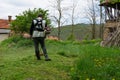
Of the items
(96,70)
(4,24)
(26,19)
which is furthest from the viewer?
(4,24)

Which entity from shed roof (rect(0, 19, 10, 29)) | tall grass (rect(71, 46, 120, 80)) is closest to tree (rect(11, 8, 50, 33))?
tall grass (rect(71, 46, 120, 80))

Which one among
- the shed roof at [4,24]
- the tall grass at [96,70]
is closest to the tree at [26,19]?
the tall grass at [96,70]

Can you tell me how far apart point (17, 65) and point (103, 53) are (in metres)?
3.17

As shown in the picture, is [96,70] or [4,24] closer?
[96,70]

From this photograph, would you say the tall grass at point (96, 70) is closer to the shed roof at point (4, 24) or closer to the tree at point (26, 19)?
the tree at point (26, 19)

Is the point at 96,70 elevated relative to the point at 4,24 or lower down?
lower down

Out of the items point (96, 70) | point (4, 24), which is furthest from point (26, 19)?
point (4, 24)

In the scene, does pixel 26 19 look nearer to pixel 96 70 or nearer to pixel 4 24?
pixel 96 70

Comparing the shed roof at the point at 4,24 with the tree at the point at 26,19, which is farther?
the shed roof at the point at 4,24

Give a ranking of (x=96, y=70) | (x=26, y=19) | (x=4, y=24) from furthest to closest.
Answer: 1. (x=4, y=24)
2. (x=26, y=19)
3. (x=96, y=70)

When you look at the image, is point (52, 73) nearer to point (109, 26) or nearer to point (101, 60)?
point (101, 60)

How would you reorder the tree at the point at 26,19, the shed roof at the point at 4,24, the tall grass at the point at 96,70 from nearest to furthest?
the tall grass at the point at 96,70 → the tree at the point at 26,19 → the shed roof at the point at 4,24

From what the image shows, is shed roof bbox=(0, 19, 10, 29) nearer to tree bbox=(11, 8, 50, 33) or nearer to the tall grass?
tree bbox=(11, 8, 50, 33)

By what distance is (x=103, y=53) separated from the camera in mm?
13523
